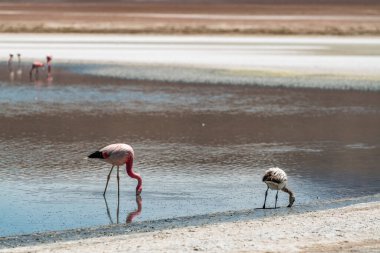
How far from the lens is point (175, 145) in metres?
16.0

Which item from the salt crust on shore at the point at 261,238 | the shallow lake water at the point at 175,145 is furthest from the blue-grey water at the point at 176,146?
the salt crust on shore at the point at 261,238

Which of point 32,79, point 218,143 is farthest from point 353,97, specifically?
point 32,79

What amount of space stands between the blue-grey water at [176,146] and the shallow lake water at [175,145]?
0.07ft

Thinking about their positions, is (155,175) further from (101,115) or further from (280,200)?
(101,115)

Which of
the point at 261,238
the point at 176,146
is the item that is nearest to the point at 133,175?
the point at 261,238

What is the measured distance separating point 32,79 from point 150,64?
17.2ft

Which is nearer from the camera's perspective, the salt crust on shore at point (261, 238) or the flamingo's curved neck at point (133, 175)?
the salt crust on shore at point (261, 238)

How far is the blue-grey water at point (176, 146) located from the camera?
11.5 meters

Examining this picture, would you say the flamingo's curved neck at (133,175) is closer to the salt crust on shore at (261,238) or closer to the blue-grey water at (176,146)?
the blue-grey water at (176,146)

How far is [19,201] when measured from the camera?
11438mm

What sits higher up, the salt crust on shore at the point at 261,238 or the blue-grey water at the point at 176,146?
the salt crust on shore at the point at 261,238

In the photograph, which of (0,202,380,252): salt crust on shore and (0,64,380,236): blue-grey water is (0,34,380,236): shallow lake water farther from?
(0,202,380,252): salt crust on shore

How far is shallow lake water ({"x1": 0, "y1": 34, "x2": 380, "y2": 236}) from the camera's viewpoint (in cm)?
1147

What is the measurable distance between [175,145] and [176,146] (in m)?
0.10
